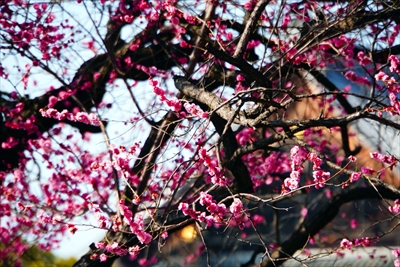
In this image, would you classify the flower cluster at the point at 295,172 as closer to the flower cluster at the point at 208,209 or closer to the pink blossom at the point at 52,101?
the flower cluster at the point at 208,209

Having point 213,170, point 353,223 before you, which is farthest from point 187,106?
point 353,223

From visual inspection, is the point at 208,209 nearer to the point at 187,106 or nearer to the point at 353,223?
the point at 187,106

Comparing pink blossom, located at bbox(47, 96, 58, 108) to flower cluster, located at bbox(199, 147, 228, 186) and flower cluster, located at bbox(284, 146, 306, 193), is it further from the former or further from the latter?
flower cluster, located at bbox(284, 146, 306, 193)

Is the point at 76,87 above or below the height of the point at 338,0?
above

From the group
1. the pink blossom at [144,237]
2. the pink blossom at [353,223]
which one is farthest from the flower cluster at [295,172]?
the pink blossom at [353,223]

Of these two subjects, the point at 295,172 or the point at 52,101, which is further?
the point at 52,101

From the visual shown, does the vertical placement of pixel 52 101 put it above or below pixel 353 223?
above

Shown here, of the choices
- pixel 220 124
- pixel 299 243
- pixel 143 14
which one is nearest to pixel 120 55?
pixel 143 14

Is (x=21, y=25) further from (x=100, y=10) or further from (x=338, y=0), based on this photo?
(x=338, y=0)

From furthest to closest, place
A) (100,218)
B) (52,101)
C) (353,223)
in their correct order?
1. (353,223)
2. (52,101)
3. (100,218)

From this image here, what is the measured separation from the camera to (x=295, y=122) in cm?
530

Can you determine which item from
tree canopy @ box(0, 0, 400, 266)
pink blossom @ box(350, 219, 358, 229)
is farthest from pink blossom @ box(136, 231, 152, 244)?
pink blossom @ box(350, 219, 358, 229)

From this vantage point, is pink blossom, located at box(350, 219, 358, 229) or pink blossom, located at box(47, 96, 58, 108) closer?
pink blossom, located at box(47, 96, 58, 108)

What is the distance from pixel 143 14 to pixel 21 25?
5.00 feet
